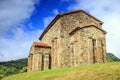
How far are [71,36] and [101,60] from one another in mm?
6402

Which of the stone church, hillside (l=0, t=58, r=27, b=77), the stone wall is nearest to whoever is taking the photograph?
the stone church

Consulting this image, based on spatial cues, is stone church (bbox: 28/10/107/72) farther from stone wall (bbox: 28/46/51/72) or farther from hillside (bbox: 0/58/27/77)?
hillside (bbox: 0/58/27/77)

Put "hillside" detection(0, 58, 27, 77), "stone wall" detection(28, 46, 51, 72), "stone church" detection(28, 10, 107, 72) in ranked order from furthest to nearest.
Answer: "hillside" detection(0, 58, 27, 77) < "stone wall" detection(28, 46, 51, 72) < "stone church" detection(28, 10, 107, 72)

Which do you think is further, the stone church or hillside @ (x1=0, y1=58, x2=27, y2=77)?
hillside @ (x1=0, y1=58, x2=27, y2=77)

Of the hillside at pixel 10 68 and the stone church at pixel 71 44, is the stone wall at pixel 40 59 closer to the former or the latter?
the stone church at pixel 71 44

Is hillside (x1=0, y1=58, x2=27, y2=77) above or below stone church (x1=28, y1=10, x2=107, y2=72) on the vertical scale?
below

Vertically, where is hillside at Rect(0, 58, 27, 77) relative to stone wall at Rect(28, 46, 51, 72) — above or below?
below

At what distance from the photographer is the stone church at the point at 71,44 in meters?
35.3

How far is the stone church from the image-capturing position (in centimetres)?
3531

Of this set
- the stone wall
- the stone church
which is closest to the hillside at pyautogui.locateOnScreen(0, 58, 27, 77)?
the stone wall

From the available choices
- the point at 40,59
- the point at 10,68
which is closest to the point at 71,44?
the point at 40,59

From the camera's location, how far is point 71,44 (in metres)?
37.0

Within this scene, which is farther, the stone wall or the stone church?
the stone wall

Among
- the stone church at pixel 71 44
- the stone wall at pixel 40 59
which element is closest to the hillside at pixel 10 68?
the stone wall at pixel 40 59
